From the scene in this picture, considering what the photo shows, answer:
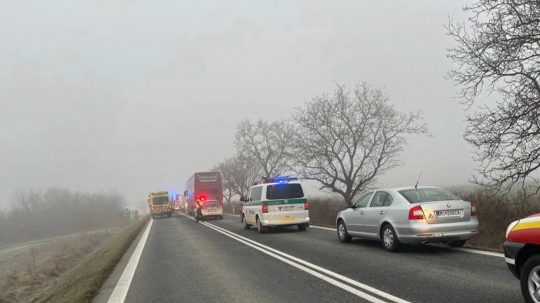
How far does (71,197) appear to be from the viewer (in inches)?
→ 4528

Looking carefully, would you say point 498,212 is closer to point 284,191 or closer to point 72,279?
point 284,191

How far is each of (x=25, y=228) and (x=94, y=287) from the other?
98.0 metres

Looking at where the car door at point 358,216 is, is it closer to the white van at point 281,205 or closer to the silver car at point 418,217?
the silver car at point 418,217

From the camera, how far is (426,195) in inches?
420

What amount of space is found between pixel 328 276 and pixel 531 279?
3625 millimetres

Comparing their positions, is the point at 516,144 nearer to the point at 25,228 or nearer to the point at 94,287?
the point at 94,287

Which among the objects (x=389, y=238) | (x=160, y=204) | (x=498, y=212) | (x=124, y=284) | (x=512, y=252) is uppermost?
(x=160, y=204)

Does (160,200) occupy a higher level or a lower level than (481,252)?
higher

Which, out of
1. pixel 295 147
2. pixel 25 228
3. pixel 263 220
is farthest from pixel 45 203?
pixel 263 220

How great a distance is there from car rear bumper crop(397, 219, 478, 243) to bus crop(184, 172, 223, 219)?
27.2 metres

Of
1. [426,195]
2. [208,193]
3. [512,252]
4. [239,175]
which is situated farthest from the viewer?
[239,175]

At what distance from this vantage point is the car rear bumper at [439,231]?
32.3 ft

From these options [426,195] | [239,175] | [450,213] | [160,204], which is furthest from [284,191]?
[239,175]

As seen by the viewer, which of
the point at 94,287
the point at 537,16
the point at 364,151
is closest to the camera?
the point at 94,287
